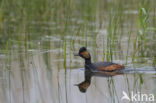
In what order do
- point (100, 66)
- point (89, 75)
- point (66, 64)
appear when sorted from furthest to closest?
point (66, 64) < point (100, 66) < point (89, 75)

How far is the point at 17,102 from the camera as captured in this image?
6.48m

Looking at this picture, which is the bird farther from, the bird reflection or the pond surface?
the pond surface

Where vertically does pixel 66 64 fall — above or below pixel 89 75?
above

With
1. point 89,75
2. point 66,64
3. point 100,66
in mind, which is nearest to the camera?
point 89,75

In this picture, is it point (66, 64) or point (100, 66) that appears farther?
point (66, 64)

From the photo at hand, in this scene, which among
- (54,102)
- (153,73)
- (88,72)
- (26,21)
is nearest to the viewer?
(54,102)

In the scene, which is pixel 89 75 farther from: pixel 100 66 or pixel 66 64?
pixel 66 64

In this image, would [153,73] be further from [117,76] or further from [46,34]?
[46,34]

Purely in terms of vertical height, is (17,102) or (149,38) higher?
(149,38)

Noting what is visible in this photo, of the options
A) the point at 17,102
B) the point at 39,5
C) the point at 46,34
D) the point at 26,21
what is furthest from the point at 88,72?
the point at 39,5

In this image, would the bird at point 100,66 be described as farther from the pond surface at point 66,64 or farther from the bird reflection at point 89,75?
the pond surface at point 66,64

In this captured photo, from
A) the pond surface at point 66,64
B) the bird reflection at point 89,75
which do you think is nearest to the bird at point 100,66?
the bird reflection at point 89,75

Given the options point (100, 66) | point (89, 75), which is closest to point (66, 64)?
point (89, 75)

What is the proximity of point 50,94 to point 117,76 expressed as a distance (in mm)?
2073
